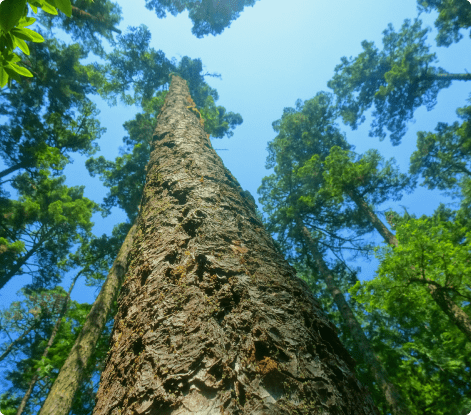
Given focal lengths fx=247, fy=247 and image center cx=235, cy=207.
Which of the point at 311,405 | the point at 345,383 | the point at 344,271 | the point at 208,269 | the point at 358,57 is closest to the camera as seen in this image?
the point at 311,405

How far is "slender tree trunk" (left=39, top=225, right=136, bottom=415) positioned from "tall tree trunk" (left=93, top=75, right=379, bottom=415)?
319cm

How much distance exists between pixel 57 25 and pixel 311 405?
49.4 ft

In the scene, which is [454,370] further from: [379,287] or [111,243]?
[111,243]

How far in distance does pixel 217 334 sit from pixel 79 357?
4714 mm

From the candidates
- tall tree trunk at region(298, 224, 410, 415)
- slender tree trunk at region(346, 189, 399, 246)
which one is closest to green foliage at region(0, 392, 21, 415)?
tall tree trunk at region(298, 224, 410, 415)

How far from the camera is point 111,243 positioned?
10180 mm

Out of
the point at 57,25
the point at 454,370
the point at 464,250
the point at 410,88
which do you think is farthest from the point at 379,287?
the point at 57,25

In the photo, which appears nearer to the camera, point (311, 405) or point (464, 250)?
point (311, 405)

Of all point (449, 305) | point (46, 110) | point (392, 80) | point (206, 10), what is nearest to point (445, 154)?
point (392, 80)

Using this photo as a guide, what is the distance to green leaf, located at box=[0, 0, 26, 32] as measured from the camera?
840 millimetres

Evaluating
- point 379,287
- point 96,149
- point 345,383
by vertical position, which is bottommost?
point 345,383

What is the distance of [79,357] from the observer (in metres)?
4.38

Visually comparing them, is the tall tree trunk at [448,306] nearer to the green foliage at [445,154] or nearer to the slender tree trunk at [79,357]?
the slender tree trunk at [79,357]

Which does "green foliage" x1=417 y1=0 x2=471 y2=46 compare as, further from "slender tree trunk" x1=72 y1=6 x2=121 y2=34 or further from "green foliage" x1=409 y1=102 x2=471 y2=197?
"slender tree trunk" x1=72 y1=6 x2=121 y2=34
